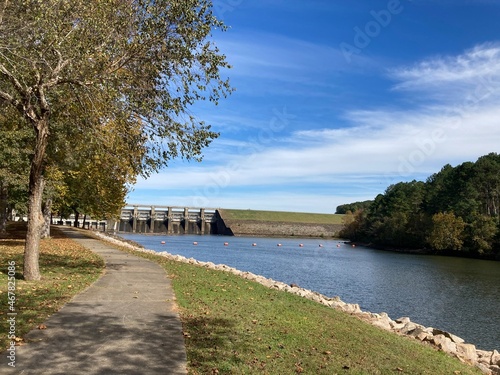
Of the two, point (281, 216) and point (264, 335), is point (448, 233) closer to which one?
point (264, 335)

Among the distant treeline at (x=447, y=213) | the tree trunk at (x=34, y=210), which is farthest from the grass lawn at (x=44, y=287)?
the distant treeline at (x=447, y=213)

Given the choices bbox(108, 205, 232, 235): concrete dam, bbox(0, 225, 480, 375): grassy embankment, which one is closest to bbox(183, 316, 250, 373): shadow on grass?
bbox(0, 225, 480, 375): grassy embankment

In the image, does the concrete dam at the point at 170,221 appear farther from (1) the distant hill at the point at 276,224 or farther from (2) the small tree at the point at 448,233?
(2) the small tree at the point at 448,233

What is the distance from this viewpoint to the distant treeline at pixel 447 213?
7950cm

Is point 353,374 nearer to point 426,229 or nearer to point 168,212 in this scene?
point 426,229

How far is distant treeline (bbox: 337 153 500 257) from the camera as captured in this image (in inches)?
3130

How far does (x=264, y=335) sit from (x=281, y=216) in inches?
6589

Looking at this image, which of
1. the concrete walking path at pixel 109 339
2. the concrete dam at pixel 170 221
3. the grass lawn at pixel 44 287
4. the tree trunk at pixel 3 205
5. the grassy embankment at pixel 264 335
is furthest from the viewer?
the concrete dam at pixel 170 221

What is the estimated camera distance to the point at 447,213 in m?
90.5

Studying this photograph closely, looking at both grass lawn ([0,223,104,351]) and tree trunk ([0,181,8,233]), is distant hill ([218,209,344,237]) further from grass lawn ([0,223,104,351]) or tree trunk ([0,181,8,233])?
grass lawn ([0,223,104,351])

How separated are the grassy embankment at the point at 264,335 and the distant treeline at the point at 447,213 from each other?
243 feet

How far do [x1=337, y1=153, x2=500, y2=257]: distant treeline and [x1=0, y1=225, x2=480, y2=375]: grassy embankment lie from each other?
74.2 metres

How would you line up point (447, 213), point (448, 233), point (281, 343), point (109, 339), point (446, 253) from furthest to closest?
point (447, 213)
point (446, 253)
point (448, 233)
point (281, 343)
point (109, 339)

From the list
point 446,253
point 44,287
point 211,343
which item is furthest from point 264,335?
point 446,253
